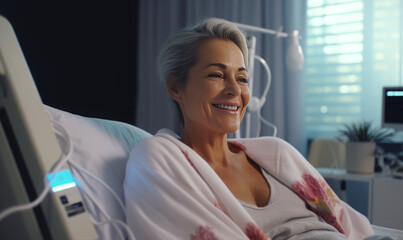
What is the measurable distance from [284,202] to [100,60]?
188cm

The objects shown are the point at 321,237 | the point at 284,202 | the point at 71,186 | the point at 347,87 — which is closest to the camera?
the point at 71,186

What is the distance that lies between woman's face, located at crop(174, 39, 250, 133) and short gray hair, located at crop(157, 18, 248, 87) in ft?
0.07

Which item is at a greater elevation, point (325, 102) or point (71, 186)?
point (71, 186)

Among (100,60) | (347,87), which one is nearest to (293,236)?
(347,87)

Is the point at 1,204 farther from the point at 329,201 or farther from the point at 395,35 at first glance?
the point at 395,35

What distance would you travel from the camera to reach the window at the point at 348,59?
238cm

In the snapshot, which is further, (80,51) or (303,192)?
(80,51)

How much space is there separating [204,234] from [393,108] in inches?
72.3

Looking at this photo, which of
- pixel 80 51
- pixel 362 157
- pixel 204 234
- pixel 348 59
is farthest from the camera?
pixel 348 59

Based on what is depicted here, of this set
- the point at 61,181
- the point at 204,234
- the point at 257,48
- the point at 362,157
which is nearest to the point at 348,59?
the point at 257,48

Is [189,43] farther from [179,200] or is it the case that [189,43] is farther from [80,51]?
[80,51]

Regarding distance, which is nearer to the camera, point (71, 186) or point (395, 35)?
point (71, 186)

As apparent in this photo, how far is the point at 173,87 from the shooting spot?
45.3 inches

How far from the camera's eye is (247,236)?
85cm
